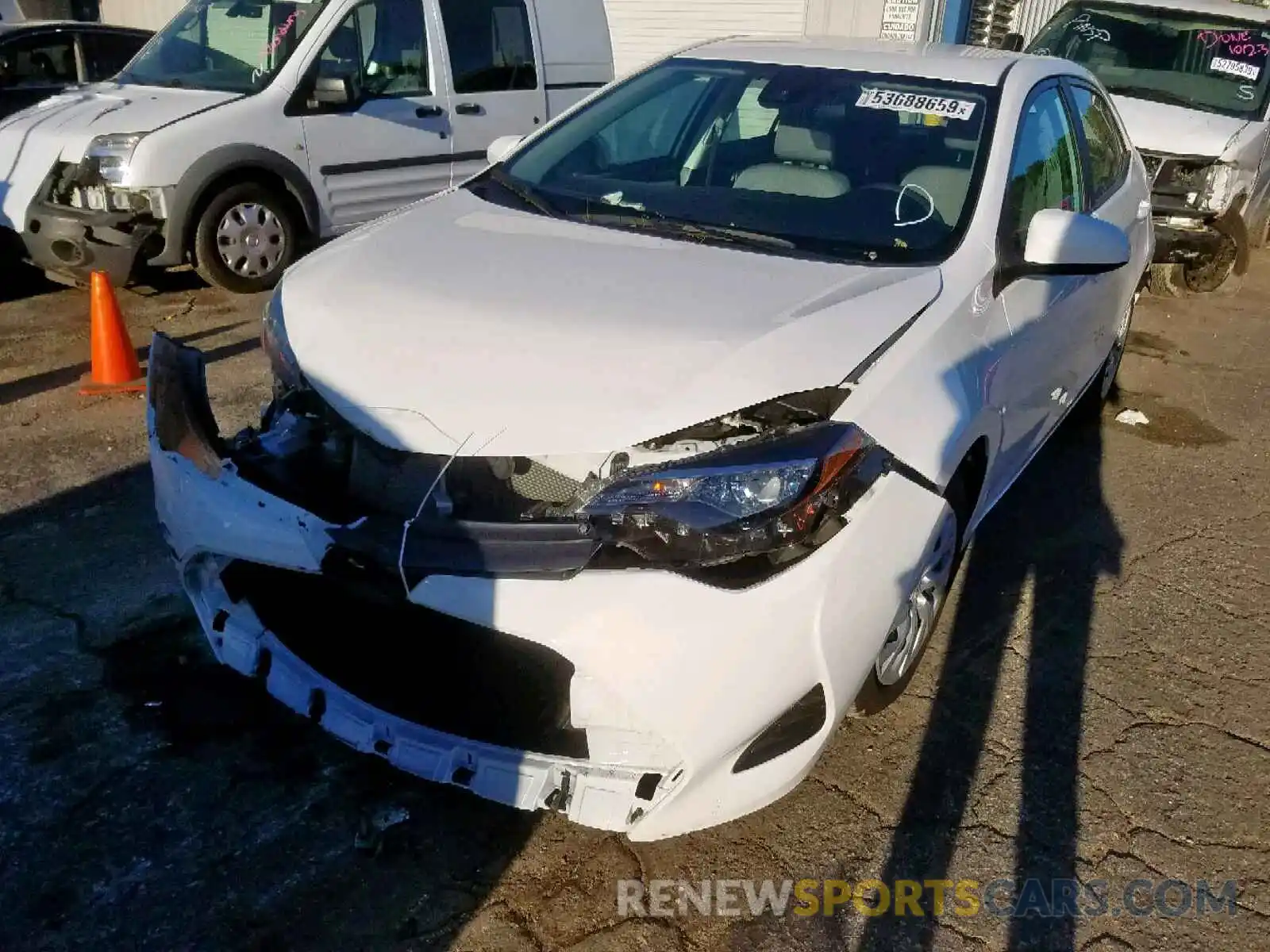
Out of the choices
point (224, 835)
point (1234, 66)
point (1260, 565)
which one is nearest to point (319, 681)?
point (224, 835)

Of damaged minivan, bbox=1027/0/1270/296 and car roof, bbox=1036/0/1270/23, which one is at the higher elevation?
car roof, bbox=1036/0/1270/23

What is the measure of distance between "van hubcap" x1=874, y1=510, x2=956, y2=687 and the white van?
5.03 m

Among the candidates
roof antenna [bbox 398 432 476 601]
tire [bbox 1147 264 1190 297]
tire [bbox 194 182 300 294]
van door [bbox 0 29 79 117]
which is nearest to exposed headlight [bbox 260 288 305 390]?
roof antenna [bbox 398 432 476 601]

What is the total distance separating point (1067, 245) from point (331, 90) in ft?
16.5

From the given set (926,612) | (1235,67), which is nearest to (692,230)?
(926,612)

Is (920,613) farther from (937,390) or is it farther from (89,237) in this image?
(89,237)

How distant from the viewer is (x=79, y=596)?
139 inches

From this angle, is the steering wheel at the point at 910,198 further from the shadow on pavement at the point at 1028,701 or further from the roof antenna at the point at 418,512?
the roof antenna at the point at 418,512

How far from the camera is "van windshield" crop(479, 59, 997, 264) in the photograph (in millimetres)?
3285

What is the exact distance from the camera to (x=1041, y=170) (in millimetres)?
3742

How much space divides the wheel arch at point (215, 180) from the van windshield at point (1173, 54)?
207 inches

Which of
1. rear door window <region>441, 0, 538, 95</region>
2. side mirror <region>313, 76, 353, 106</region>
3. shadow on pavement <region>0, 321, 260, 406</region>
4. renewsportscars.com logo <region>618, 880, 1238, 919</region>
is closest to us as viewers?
renewsportscars.com logo <region>618, 880, 1238, 919</region>

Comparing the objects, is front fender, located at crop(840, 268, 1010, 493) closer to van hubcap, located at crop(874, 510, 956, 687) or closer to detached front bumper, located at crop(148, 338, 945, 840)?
detached front bumper, located at crop(148, 338, 945, 840)

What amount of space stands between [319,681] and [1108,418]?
4426mm
